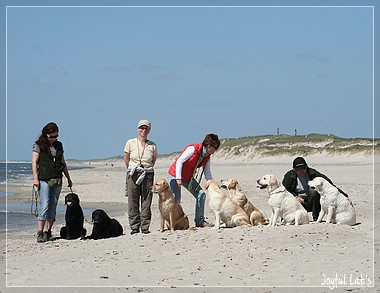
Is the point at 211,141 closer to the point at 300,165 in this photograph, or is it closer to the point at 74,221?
the point at 300,165

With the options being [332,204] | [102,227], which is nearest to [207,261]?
[102,227]

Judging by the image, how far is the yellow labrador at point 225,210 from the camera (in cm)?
1040

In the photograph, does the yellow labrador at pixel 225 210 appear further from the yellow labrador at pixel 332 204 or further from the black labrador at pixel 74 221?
the black labrador at pixel 74 221

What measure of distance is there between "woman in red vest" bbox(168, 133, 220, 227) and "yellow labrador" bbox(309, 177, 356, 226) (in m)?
1.70

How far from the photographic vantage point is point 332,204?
1048cm

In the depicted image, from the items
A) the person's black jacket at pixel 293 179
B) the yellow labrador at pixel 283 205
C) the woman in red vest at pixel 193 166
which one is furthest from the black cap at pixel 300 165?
the woman in red vest at pixel 193 166

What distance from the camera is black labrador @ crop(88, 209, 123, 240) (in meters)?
10.5

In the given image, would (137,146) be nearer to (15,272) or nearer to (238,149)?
(15,272)

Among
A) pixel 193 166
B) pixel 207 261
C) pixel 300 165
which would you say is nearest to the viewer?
pixel 207 261

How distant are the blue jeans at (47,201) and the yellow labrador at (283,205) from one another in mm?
3261

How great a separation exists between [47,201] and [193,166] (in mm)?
2353

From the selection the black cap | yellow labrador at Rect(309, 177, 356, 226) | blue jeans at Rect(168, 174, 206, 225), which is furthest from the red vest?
yellow labrador at Rect(309, 177, 356, 226)

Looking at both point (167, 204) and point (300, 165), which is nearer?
point (167, 204)

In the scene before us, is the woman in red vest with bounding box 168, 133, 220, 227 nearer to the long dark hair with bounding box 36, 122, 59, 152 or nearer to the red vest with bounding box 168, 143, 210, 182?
the red vest with bounding box 168, 143, 210, 182
